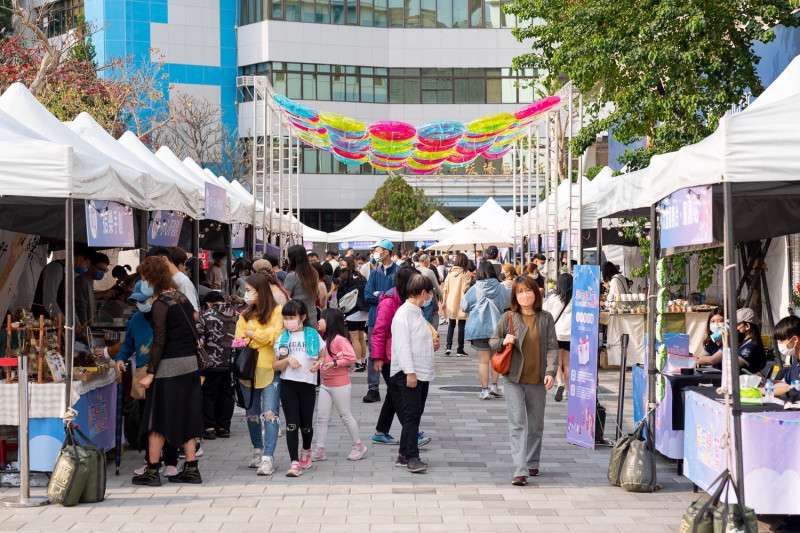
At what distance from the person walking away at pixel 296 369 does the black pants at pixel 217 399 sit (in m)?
1.85

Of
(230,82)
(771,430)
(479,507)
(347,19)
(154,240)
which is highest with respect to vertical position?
(347,19)

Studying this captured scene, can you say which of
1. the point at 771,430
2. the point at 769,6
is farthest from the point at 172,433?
the point at 769,6

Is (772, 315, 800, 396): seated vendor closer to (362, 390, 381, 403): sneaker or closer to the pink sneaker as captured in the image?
the pink sneaker

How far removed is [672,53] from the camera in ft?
47.7

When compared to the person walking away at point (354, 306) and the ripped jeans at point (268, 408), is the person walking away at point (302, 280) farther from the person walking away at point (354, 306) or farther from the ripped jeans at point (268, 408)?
the person walking away at point (354, 306)

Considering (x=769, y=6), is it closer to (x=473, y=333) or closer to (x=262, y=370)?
(x=473, y=333)

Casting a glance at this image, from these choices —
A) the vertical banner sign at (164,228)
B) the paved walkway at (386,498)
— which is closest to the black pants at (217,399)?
the paved walkway at (386,498)

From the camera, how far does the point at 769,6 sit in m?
13.9

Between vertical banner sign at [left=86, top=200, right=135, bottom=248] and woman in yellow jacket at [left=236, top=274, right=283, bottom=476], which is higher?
vertical banner sign at [left=86, top=200, right=135, bottom=248]

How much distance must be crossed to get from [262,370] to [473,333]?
4.99 metres

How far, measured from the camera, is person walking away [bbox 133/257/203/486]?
8258mm

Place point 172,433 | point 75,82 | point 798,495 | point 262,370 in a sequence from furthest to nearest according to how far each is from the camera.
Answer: point 75,82 < point 262,370 < point 172,433 < point 798,495

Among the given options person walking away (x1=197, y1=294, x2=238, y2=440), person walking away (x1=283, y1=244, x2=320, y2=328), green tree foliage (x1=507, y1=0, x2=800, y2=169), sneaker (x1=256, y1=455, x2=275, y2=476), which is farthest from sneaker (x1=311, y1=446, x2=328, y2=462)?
green tree foliage (x1=507, y1=0, x2=800, y2=169)

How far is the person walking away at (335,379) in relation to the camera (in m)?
9.37
